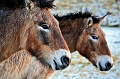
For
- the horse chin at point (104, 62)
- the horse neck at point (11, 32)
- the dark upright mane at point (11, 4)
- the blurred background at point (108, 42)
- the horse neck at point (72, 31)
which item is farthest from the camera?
the blurred background at point (108, 42)

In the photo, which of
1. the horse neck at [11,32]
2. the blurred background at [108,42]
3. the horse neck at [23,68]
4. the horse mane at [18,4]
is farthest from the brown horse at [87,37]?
the horse neck at [11,32]

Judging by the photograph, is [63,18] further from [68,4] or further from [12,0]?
[68,4]

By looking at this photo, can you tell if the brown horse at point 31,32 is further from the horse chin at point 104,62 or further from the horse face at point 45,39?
the horse chin at point 104,62

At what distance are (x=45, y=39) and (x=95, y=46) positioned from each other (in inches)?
142

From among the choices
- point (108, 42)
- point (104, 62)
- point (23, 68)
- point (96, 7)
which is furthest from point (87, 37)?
point (96, 7)

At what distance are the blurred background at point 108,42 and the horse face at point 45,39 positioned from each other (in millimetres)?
5865

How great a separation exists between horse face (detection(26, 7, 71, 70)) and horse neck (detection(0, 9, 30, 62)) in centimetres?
17

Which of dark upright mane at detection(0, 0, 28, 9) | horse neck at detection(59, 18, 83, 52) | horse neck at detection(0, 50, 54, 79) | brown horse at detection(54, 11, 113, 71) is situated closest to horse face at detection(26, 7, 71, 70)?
dark upright mane at detection(0, 0, 28, 9)

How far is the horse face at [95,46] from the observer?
33.6 ft

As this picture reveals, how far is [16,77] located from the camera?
9117 mm

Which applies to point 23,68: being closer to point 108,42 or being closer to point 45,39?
point 45,39

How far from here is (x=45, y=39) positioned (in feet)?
22.6

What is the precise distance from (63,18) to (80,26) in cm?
51

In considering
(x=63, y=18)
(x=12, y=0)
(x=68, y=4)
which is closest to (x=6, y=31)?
(x=12, y=0)
